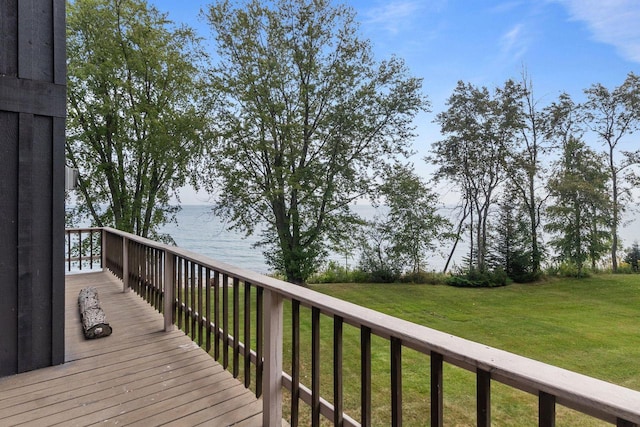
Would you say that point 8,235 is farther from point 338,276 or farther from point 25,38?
point 338,276

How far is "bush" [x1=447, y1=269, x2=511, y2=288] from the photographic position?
11.0 meters

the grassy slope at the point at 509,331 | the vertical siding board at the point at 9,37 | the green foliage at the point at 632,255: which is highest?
the vertical siding board at the point at 9,37

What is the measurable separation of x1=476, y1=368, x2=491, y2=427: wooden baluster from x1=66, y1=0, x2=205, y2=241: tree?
10.1 m

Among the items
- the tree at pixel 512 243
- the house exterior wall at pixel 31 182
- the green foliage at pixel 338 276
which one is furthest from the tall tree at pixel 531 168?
the house exterior wall at pixel 31 182

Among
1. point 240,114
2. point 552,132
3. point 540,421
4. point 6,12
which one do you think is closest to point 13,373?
point 6,12

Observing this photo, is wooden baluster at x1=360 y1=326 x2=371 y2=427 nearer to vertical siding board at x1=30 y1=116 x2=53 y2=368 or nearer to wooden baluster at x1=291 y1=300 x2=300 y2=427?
wooden baluster at x1=291 y1=300 x2=300 y2=427

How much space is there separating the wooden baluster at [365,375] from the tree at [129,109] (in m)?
9.62

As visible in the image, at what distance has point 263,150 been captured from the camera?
31.5 ft

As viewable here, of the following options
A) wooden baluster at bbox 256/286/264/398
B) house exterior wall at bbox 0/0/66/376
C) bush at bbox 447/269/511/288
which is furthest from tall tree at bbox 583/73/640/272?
house exterior wall at bbox 0/0/66/376

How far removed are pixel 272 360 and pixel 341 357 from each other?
57 centimetres

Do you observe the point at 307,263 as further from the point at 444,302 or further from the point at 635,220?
the point at 635,220

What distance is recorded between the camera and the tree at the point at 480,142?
12.1 metres

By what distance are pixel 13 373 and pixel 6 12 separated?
8.28 ft

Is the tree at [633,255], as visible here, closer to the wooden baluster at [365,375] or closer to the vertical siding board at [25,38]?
the wooden baluster at [365,375]
